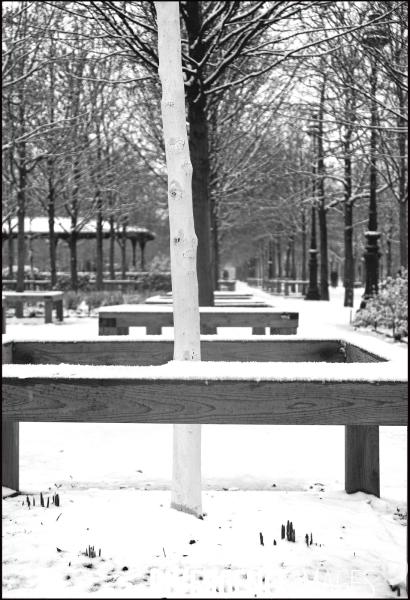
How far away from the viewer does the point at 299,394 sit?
231 centimetres

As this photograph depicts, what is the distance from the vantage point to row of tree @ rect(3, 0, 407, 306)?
696cm

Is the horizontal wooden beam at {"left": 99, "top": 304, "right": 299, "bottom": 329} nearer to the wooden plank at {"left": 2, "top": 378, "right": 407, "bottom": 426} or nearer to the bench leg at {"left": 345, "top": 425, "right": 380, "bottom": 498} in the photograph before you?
the bench leg at {"left": 345, "top": 425, "right": 380, "bottom": 498}

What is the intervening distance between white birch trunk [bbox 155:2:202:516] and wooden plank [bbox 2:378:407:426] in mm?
906

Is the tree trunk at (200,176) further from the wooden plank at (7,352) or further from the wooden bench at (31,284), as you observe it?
the wooden bench at (31,284)

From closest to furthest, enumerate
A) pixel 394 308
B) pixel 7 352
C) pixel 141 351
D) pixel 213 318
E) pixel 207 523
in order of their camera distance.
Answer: pixel 207 523
pixel 7 352
pixel 141 351
pixel 213 318
pixel 394 308

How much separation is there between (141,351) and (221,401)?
1.70m

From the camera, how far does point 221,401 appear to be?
2.31m

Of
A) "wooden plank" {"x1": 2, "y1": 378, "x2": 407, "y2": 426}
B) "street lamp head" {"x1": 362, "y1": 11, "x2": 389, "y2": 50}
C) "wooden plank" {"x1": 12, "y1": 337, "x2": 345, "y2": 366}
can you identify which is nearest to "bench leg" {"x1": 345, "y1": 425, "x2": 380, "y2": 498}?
"wooden plank" {"x1": 12, "y1": 337, "x2": 345, "y2": 366}

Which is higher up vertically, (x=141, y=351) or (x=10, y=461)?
(x=141, y=351)

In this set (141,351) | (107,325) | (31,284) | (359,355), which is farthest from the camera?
(31,284)

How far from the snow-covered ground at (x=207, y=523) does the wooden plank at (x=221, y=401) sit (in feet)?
2.12

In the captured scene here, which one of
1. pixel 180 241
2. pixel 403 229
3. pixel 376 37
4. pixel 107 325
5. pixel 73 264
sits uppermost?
pixel 376 37

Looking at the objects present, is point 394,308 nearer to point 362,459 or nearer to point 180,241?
point 362,459

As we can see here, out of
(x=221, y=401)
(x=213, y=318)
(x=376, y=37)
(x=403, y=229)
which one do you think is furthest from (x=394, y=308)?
(x=221, y=401)
